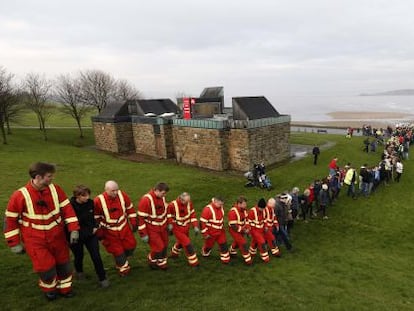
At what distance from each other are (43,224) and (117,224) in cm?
142

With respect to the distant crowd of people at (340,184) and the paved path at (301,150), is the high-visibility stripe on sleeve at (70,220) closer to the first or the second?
the distant crowd of people at (340,184)

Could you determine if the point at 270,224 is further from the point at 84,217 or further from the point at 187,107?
the point at 187,107

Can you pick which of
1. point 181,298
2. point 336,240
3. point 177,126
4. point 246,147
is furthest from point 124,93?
point 181,298

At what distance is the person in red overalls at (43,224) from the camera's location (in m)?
4.83

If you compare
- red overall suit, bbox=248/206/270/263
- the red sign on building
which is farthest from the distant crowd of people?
the red sign on building

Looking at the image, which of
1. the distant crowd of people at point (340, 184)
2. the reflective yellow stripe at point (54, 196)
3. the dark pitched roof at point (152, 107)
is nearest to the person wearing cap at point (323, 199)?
the distant crowd of people at point (340, 184)

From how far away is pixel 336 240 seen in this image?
37.5 ft

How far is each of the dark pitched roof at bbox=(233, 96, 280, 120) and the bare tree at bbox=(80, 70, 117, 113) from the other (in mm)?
27114

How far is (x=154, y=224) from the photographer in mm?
6738

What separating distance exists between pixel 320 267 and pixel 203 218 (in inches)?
141

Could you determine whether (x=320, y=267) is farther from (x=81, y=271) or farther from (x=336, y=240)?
(x=81, y=271)

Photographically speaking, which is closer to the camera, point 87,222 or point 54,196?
point 54,196

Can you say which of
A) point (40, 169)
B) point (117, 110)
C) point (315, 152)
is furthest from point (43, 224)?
point (117, 110)

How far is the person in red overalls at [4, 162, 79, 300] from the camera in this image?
4828 millimetres
